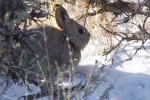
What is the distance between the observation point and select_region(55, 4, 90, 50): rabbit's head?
6.61 meters

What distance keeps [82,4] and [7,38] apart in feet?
11.1

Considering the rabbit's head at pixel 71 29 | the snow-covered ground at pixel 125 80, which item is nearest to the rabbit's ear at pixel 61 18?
the rabbit's head at pixel 71 29

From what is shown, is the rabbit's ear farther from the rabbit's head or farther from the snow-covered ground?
the snow-covered ground

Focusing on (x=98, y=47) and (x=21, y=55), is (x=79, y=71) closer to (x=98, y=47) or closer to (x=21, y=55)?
(x=98, y=47)

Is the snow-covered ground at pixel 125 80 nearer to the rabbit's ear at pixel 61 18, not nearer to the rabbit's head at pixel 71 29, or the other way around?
the rabbit's head at pixel 71 29

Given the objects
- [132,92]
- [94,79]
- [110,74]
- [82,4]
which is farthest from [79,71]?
[94,79]

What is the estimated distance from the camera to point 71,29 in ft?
22.2

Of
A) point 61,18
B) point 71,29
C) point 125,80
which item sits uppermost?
point 61,18

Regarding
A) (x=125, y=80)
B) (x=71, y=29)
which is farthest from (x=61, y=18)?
(x=125, y=80)

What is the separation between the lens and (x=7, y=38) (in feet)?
15.3

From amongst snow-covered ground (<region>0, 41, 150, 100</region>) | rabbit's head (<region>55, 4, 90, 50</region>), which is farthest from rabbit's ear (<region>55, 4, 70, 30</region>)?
snow-covered ground (<region>0, 41, 150, 100</region>)

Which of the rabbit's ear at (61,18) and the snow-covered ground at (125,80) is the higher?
the rabbit's ear at (61,18)

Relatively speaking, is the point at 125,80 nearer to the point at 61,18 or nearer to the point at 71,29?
the point at 71,29

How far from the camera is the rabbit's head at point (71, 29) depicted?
6613 millimetres
